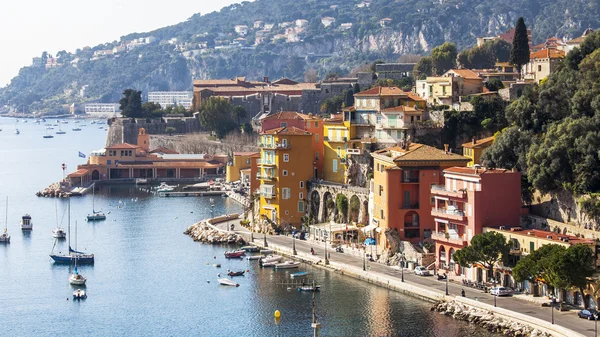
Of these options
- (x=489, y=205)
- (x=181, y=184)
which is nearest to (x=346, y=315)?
(x=489, y=205)

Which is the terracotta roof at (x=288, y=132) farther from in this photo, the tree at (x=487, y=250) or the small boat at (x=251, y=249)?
the tree at (x=487, y=250)

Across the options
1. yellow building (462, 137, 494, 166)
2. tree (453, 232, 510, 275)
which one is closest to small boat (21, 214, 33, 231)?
yellow building (462, 137, 494, 166)

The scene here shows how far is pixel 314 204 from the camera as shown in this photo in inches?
2488

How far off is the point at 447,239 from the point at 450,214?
3.14 feet

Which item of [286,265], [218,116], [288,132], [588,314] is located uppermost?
[218,116]

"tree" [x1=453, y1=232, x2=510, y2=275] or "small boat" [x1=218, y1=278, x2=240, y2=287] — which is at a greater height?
"tree" [x1=453, y1=232, x2=510, y2=275]

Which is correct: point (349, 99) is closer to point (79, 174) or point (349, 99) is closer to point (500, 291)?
point (79, 174)

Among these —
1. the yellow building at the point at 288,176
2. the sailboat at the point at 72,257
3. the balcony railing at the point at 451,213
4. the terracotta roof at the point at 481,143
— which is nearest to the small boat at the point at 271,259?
the yellow building at the point at 288,176

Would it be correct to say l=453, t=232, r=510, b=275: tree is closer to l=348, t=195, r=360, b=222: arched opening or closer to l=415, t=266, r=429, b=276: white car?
l=415, t=266, r=429, b=276: white car

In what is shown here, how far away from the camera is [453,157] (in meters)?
54.1

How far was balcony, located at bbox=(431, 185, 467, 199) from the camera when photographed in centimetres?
4978

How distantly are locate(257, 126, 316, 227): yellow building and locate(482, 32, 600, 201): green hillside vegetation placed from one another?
10.2 meters

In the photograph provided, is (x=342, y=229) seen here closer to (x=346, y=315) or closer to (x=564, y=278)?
(x=346, y=315)

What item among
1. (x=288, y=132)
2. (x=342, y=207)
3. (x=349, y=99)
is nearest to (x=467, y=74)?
(x=288, y=132)
